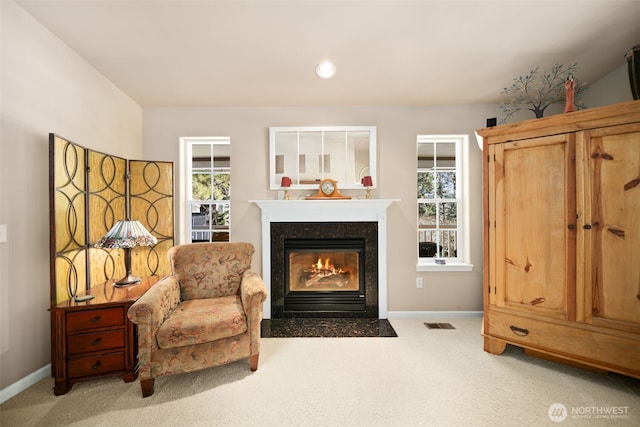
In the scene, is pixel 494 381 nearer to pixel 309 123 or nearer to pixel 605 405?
pixel 605 405

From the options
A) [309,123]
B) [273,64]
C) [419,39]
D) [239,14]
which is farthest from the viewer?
[309,123]

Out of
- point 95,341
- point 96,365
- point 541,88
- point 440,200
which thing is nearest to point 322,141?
point 440,200

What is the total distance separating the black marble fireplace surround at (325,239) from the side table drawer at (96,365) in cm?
154

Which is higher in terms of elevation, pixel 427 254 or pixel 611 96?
pixel 611 96

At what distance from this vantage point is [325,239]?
323cm

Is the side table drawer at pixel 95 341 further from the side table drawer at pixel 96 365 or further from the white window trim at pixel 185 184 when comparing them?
the white window trim at pixel 185 184

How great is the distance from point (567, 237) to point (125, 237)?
334cm

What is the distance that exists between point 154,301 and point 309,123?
7.97 feet

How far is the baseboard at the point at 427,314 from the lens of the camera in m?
3.22

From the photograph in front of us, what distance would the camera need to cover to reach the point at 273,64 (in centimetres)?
241

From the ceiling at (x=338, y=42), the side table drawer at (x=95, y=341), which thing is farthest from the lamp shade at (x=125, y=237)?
the ceiling at (x=338, y=42)

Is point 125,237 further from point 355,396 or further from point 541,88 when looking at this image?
point 541,88

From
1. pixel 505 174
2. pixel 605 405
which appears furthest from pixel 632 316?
pixel 505 174

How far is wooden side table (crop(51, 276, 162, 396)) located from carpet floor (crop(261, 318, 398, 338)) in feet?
3.89
